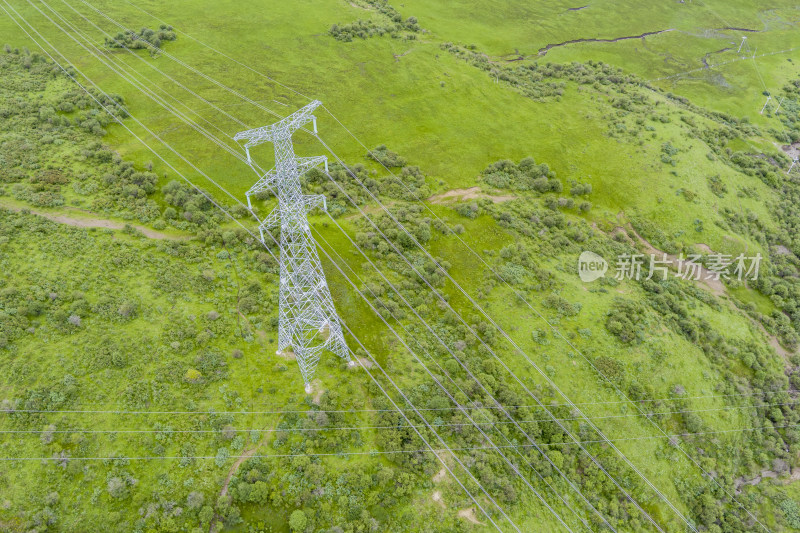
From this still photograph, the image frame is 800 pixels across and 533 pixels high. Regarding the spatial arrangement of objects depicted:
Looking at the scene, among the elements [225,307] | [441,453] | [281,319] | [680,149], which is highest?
[680,149]

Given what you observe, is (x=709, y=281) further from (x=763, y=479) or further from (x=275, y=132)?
(x=275, y=132)

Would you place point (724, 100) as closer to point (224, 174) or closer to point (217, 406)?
point (224, 174)

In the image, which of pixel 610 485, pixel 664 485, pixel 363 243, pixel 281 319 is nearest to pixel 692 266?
pixel 664 485

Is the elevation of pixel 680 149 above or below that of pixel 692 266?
above

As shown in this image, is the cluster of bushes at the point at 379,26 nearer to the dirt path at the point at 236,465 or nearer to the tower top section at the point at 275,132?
the tower top section at the point at 275,132

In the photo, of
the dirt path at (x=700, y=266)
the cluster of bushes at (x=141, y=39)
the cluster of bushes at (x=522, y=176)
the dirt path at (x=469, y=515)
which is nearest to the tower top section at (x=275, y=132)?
the dirt path at (x=469, y=515)

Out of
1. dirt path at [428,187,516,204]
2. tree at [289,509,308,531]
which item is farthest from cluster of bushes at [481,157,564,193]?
tree at [289,509,308,531]

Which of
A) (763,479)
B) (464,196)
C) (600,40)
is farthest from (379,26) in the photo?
(763,479)
